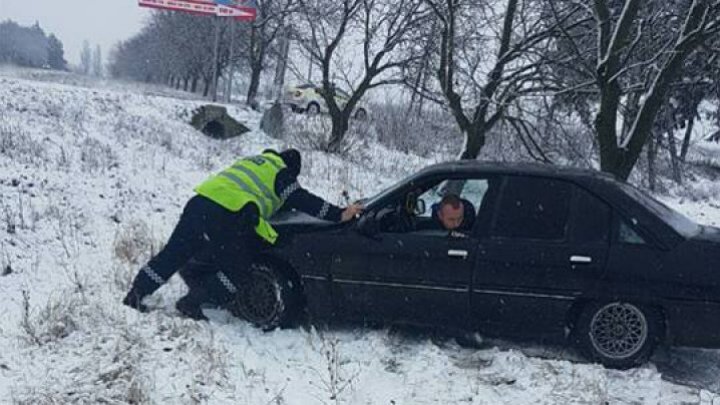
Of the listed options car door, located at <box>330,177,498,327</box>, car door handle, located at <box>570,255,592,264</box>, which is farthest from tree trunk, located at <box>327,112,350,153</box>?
car door handle, located at <box>570,255,592,264</box>

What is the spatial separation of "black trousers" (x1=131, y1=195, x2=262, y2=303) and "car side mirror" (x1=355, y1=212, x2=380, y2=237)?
2.77ft

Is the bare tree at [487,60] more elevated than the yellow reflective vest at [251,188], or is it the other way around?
the bare tree at [487,60]

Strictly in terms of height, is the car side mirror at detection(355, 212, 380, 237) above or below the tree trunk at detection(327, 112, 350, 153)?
below

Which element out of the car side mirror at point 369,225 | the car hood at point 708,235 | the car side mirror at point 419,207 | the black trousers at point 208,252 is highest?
the car hood at point 708,235

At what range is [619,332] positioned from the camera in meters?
4.43

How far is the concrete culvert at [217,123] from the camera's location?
58.2 ft

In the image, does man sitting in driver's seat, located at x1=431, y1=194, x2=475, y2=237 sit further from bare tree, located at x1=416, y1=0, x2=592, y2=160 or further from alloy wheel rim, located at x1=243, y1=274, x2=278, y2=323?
bare tree, located at x1=416, y1=0, x2=592, y2=160

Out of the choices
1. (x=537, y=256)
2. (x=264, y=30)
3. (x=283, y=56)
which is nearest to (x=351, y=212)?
(x=537, y=256)

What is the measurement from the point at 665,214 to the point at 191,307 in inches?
150

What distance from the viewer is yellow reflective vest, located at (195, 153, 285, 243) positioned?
4961 mm

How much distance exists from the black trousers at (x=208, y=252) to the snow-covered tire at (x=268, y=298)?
0.09m

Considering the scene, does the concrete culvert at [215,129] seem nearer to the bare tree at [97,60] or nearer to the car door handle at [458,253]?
the car door handle at [458,253]

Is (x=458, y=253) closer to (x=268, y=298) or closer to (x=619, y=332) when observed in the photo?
(x=619, y=332)

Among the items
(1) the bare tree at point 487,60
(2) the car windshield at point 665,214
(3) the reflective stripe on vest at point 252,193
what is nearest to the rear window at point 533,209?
(2) the car windshield at point 665,214
